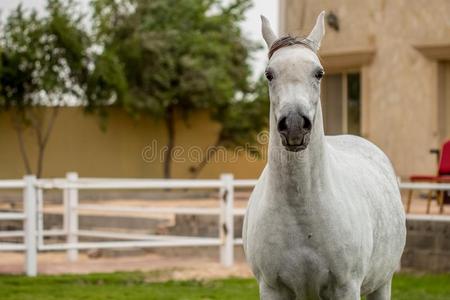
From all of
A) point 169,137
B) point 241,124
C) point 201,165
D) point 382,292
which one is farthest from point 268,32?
point 241,124

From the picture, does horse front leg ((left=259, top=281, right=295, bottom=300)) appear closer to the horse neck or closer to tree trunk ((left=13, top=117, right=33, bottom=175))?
the horse neck

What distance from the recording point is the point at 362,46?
58.4 ft

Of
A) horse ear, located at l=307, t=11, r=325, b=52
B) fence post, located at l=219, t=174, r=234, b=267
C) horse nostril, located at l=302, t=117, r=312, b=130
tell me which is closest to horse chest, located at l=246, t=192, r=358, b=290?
horse nostril, located at l=302, t=117, r=312, b=130

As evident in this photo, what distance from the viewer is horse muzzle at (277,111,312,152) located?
421 centimetres

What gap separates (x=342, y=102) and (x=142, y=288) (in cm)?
947

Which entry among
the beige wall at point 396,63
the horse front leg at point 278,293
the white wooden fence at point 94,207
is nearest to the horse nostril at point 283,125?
the horse front leg at point 278,293

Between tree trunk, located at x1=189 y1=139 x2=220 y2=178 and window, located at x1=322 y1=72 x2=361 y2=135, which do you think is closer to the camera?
window, located at x1=322 y1=72 x2=361 y2=135

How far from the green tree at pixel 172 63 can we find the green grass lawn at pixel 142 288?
1560 cm

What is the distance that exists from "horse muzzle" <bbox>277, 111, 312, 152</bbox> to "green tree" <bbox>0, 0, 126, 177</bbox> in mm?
20618

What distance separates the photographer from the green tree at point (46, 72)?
24.7m

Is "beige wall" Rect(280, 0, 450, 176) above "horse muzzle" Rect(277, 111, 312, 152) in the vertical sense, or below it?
above

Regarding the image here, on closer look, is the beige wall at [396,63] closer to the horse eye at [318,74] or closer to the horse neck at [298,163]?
the horse neck at [298,163]

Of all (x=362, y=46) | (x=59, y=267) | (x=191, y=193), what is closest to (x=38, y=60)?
(x=191, y=193)

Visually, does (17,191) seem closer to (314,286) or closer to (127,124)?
(127,124)
